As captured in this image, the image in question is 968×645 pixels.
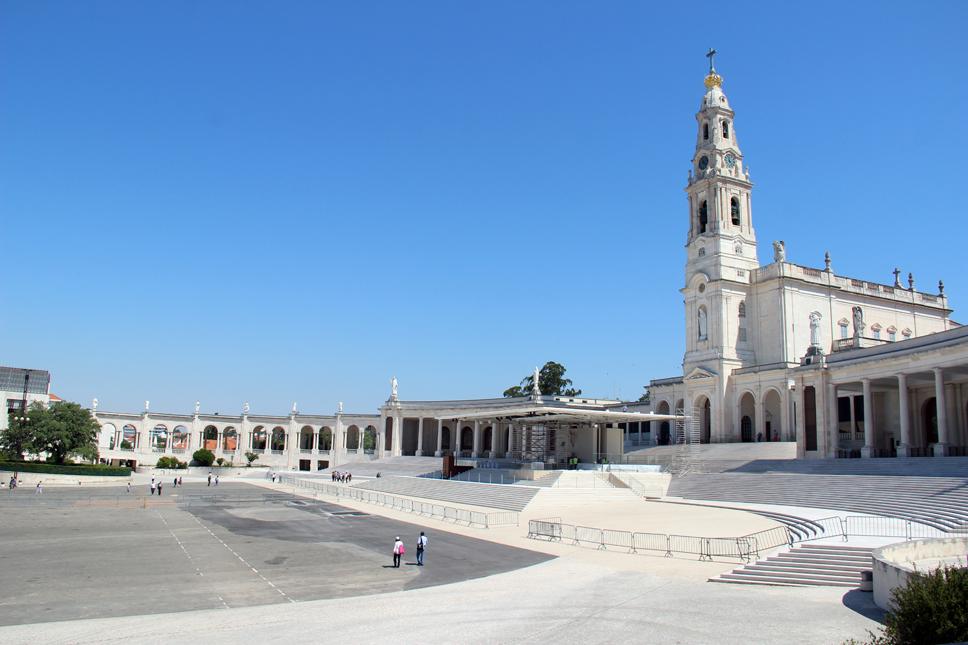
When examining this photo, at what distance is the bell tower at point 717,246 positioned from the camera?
211 ft

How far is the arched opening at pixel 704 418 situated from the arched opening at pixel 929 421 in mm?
17100

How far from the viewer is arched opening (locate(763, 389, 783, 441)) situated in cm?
6016

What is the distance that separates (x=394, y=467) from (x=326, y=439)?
31.2 m

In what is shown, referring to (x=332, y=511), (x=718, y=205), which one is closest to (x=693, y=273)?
(x=718, y=205)

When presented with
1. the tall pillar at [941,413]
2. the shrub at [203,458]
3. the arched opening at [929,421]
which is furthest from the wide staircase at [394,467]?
the tall pillar at [941,413]

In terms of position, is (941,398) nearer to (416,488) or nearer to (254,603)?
(416,488)

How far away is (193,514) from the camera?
126 ft

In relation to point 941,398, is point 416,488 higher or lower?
lower

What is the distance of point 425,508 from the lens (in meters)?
42.0

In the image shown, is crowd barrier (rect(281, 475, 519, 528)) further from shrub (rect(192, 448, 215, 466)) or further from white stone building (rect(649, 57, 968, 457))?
shrub (rect(192, 448, 215, 466))

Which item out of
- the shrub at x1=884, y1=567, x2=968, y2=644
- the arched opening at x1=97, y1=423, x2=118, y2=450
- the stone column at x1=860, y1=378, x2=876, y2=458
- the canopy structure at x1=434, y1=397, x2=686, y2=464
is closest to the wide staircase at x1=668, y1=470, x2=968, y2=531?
the stone column at x1=860, y1=378, x2=876, y2=458

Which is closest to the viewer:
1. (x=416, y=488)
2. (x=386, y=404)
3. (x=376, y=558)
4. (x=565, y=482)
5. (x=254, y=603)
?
(x=254, y=603)

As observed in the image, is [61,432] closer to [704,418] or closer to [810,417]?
[704,418]

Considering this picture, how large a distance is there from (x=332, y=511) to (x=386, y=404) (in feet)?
163
